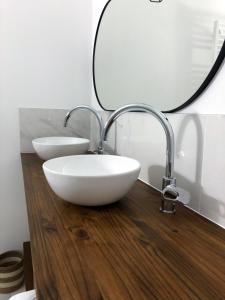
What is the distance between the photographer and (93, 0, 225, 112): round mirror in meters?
0.66

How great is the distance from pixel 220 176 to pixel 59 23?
58.2 inches

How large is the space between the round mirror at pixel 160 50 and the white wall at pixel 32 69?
29 centimetres

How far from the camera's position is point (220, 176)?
2.05ft

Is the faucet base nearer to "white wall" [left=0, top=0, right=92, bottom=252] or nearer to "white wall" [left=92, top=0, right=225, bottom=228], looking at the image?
"white wall" [left=92, top=0, right=225, bottom=228]

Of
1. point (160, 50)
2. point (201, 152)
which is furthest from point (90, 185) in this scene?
point (160, 50)

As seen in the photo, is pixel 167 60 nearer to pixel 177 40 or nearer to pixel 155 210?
pixel 177 40

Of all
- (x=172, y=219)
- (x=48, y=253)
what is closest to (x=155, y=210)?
(x=172, y=219)

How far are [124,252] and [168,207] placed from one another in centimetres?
28

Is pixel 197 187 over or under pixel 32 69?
under

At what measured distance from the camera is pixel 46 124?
1713 mm

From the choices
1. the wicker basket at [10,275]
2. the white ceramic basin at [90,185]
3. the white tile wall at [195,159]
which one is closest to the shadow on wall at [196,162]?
the white tile wall at [195,159]

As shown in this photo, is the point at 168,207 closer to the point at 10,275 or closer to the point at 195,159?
the point at 195,159

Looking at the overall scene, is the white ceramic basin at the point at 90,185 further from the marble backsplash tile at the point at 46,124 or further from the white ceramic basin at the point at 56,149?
the marble backsplash tile at the point at 46,124

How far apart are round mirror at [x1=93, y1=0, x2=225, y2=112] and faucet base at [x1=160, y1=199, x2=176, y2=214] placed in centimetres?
29
